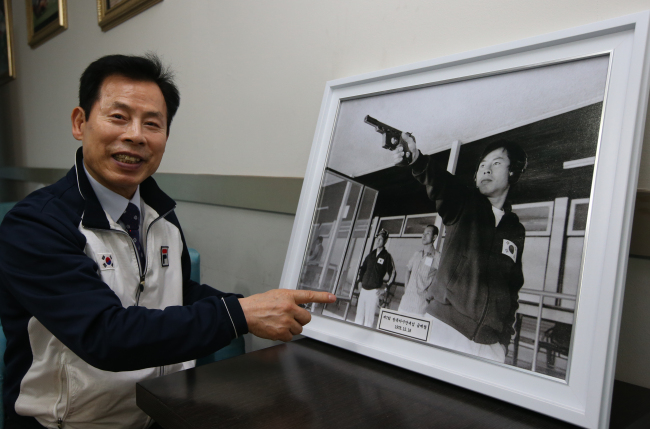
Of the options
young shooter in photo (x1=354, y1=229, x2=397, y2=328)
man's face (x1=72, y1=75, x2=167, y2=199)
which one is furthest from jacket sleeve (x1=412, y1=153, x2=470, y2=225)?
man's face (x1=72, y1=75, x2=167, y2=199)

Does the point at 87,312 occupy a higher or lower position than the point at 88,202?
lower

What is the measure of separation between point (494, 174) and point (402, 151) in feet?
0.69

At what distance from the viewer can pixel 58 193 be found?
0.96 m

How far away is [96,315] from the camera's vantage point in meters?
0.76

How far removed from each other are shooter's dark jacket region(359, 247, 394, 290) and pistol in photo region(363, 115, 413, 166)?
190 millimetres

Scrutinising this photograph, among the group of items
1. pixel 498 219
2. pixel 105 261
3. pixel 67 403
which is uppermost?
pixel 498 219

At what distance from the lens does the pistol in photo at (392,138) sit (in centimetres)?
89

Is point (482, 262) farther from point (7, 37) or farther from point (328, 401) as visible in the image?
point (7, 37)

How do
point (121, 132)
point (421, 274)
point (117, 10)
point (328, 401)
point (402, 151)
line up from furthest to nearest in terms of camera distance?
point (117, 10) → point (121, 132) → point (402, 151) → point (421, 274) → point (328, 401)

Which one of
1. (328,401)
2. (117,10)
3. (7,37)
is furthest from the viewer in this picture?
(7,37)

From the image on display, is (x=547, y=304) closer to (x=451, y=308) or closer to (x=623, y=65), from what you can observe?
(x=451, y=308)

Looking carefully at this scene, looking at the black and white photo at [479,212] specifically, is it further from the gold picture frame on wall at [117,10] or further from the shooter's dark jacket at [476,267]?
the gold picture frame on wall at [117,10]

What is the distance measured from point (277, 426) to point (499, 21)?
2.72ft

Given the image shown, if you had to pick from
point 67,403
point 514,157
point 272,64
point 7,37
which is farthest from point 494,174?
point 7,37
